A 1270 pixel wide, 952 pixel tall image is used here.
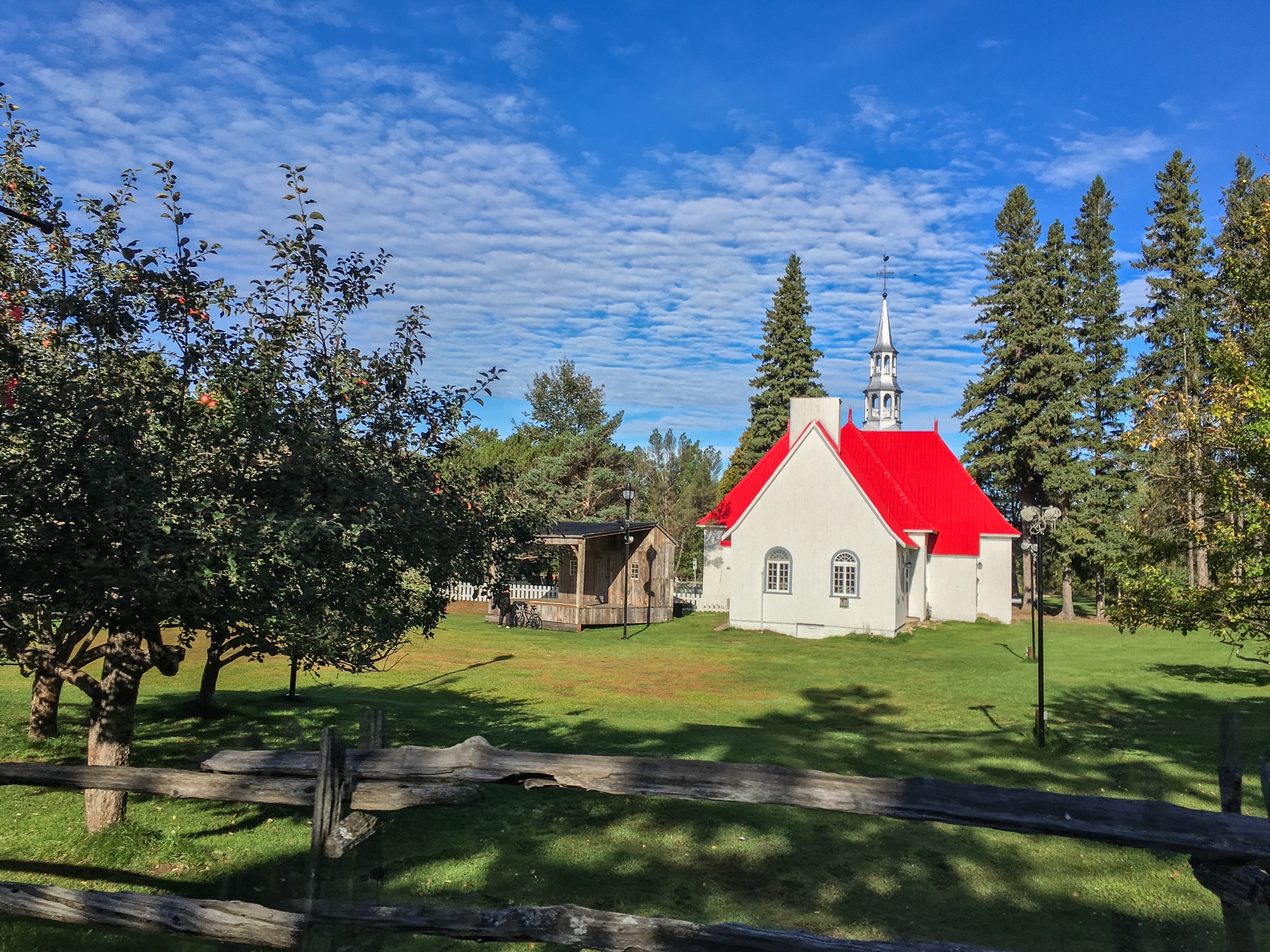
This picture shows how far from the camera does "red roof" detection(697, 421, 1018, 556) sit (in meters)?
33.4

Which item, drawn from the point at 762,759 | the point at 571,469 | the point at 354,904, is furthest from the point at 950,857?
the point at 571,469

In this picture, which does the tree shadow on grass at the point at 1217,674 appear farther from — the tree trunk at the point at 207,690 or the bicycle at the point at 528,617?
the tree trunk at the point at 207,690

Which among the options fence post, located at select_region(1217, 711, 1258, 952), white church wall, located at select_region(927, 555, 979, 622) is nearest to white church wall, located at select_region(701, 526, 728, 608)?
white church wall, located at select_region(927, 555, 979, 622)

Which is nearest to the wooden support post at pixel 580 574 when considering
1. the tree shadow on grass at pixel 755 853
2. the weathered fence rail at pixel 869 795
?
the tree shadow on grass at pixel 755 853

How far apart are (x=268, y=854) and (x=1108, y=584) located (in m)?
42.6

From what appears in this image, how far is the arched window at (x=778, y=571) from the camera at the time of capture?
30.2 metres

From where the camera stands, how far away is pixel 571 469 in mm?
55281

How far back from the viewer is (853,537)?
2919 cm

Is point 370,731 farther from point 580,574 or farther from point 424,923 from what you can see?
point 580,574

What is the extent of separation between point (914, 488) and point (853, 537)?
946cm

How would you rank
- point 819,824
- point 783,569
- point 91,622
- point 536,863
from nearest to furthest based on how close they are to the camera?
point 91,622, point 536,863, point 819,824, point 783,569

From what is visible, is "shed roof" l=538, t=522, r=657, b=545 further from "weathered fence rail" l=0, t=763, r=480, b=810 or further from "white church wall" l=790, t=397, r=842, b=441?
"weathered fence rail" l=0, t=763, r=480, b=810

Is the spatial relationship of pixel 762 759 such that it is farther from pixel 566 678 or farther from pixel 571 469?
pixel 571 469

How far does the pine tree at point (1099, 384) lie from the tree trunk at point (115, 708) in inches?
1443
